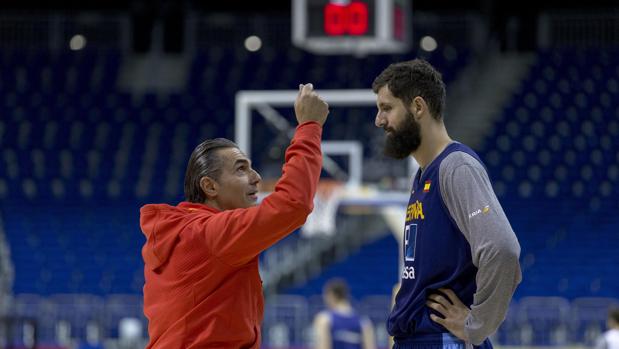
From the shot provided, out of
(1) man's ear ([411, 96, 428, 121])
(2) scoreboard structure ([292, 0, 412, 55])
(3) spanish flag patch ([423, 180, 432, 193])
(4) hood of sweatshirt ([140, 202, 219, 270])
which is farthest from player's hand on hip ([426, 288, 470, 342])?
(2) scoreboard structure ([292, 0, 412, 55])

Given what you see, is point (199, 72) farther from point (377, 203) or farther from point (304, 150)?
point (304, 150)

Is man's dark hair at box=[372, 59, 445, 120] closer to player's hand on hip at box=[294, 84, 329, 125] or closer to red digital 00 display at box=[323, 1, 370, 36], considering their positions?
player's hand on hip at box=[294, 84, 329, 125]

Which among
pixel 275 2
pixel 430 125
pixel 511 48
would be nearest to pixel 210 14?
pixel 275 2

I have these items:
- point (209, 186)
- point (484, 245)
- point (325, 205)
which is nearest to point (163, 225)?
point (209, 186)

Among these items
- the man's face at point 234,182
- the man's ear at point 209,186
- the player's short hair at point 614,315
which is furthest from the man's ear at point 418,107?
the player's short hair at point 614,315

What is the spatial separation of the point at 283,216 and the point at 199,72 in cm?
2085

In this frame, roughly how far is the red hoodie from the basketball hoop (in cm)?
1022

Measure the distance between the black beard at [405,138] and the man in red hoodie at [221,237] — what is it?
1.01 feet

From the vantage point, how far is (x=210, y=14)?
89.0 ft

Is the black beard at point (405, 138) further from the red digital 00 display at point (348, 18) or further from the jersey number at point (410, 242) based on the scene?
the red digital 00 display at point (348, 18)

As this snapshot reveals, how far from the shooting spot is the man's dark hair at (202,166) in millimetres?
4250

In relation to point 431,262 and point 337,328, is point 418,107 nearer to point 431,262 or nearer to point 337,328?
point 431,262

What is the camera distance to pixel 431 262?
4.05 meters

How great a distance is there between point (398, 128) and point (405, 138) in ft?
0.15
